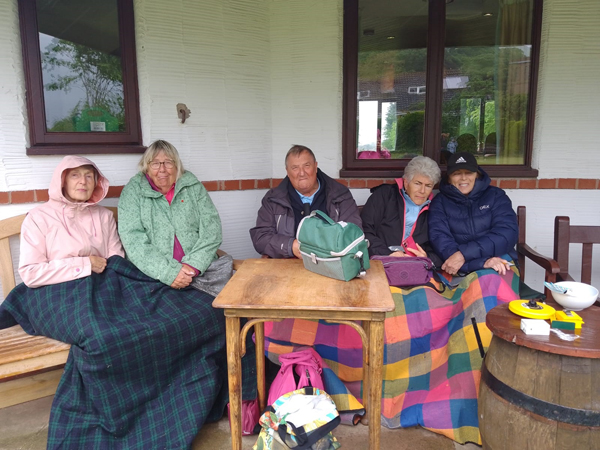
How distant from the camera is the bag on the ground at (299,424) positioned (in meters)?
1.93

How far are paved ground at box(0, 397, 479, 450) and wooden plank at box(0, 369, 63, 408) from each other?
16cm

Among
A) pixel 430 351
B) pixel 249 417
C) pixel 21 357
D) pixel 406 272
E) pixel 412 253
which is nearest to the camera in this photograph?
pixel 21 357

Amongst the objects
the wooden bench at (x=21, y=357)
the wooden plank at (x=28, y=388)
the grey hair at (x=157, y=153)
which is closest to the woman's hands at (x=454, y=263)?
the grey hair at (x=157, y=153)

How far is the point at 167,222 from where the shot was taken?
2748 mm

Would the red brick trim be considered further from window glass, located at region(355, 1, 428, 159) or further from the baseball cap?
the baseball cap

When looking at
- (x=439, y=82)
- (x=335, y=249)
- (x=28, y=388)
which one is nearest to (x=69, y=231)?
(x=28, y=388)

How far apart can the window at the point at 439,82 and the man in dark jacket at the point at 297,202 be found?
27.3 inches

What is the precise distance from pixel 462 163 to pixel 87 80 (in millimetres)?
2510

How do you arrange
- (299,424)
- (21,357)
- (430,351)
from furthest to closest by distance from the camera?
(430,351) < (21,357) < (299,424)

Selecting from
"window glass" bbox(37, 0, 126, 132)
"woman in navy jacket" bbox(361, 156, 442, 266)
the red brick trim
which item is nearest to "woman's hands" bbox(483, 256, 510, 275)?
"woman in navy jacket" bbox(361, 156, 442, 266)

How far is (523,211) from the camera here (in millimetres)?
3012

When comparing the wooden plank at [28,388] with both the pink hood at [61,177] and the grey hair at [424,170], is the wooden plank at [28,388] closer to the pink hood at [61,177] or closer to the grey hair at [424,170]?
the pink hood at [61,177]

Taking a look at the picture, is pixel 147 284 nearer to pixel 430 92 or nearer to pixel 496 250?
pixel 496 250

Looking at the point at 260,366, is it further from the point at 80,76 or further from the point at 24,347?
the point at 80,76
